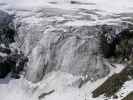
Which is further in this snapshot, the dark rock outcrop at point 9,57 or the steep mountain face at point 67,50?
the dark rock outcrop at point 9,57

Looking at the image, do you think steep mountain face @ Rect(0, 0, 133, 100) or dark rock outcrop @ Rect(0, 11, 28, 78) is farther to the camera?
dark rock outcrop @ Rect(0, 11, 28, 78)

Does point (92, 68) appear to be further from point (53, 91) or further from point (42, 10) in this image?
point (42, 10)

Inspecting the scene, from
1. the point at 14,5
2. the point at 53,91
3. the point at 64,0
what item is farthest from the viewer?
the point at 64,0

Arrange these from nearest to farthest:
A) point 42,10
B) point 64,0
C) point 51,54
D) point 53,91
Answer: point 53,91 < point 51,54 < point 42,10 < point 64,0

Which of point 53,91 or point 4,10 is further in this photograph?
point 4,10

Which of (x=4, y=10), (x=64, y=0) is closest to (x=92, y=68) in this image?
(x=4, y=10)

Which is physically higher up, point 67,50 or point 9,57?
point 67,50

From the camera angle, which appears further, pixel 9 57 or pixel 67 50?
pixel 9 57

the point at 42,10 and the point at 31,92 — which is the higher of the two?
the point at 42,10
